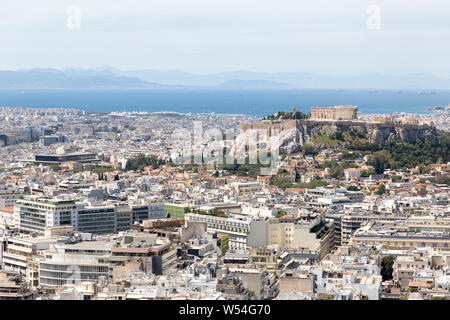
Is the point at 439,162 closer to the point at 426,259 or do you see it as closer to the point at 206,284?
the point at 426,259

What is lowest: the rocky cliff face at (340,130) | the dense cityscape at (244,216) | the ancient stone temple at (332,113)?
the dense cityscape at (244,216)

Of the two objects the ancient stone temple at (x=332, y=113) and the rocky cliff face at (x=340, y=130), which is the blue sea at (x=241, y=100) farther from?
the rocky cliff face at (x=340, y=130)

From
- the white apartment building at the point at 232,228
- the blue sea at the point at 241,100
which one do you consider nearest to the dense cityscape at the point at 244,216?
the white apartment building at the point at 232,228

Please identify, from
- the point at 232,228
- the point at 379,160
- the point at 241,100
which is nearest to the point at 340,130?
the point at 379,160

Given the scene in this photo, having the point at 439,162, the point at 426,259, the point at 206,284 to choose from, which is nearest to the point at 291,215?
the point at 426,259

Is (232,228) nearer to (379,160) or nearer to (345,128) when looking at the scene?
(379,160)

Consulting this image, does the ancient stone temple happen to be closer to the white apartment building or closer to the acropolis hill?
the acropolis hill
